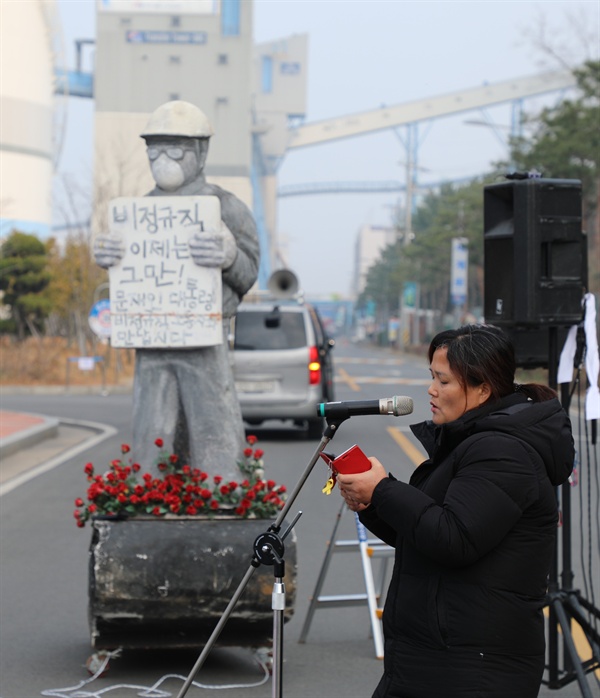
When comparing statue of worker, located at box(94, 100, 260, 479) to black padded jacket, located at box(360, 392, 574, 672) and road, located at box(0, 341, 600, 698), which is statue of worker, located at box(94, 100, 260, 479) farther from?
black padded jacket, located at box(360, 392, 574, 672)

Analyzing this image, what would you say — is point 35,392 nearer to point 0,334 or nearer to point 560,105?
point 0,334

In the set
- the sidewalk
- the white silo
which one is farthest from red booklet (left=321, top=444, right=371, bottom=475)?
the sidewalk

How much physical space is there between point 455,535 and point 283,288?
60.8 ft

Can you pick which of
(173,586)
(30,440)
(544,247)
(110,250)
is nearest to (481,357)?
(544,247)

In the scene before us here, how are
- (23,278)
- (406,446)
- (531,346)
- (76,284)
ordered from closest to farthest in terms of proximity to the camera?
(531,346) < (406,446) < (23,278) < (76,284)

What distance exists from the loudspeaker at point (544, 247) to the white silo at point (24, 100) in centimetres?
513

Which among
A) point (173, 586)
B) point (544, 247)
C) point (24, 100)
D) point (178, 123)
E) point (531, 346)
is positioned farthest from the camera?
point (24, 100)

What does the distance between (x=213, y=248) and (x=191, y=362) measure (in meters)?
0.66

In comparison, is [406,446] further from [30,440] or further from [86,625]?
[86,625]

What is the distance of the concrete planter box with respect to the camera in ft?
19.2

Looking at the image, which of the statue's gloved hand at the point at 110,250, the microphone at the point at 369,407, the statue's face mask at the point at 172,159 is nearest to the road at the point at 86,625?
the statue's gloved hand at the point at 110,250

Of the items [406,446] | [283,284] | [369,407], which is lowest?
[406,446]

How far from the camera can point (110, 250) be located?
23.5 ft

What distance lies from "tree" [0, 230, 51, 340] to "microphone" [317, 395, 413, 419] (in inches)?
1277
